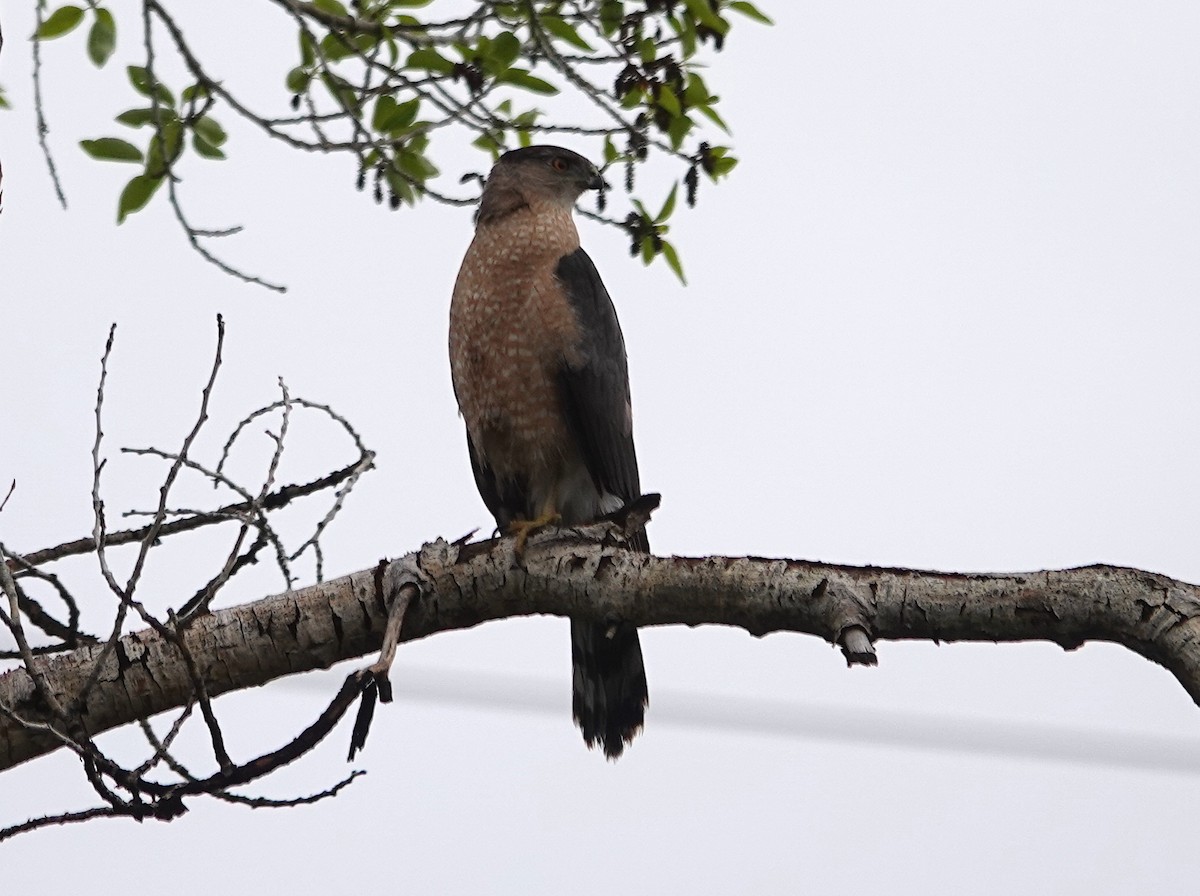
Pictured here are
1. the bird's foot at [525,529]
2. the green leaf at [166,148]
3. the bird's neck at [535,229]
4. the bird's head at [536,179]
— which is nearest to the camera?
the bird's foot at [525,529]

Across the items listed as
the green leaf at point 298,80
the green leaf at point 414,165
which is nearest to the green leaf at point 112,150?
the green leaf at point 298,80

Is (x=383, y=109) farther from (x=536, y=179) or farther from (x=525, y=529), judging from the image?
(x=536, y=179)

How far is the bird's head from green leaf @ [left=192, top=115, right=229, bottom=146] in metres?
1.56

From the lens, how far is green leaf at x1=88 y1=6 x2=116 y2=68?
274cm

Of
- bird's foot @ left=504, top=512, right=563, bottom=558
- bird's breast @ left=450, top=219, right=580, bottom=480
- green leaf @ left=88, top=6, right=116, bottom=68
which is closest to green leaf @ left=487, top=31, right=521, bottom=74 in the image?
green leaf @ left=88, top=6, right=116, bottom=68

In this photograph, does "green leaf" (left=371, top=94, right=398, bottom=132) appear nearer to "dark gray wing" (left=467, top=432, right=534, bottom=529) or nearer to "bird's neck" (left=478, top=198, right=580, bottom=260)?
"bird's neck" (left=478, top=198, right=580, bottom=260)

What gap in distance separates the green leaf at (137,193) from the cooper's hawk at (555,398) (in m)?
1.30

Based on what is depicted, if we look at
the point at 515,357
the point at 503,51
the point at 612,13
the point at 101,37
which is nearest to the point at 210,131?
the point at 101,37

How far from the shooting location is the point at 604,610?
2635mm

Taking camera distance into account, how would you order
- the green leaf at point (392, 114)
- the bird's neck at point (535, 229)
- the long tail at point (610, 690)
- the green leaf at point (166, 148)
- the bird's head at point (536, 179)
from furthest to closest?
the bird's head at point (536, 179) → the bird's neck at point (535, 229) → the long tail at point (610, 690) → the green leaf at point (392, 114) → the green leaf at point (166, 148)

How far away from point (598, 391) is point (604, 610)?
1.48 meters

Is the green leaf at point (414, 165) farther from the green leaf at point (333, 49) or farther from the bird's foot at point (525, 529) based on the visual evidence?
the bird's foot at point (525, 529)

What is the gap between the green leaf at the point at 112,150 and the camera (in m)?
2.87

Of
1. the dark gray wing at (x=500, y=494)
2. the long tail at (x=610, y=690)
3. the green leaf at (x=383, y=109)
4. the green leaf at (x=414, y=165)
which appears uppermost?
the green leaf at (x=383, y=109)
